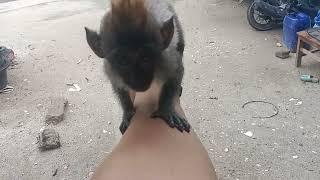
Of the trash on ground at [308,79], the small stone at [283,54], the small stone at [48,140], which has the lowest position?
Result: the small stone at [283,54]

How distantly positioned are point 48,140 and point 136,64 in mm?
2796

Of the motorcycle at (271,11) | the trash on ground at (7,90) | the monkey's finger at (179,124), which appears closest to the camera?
the monkey's finger at (179,124)

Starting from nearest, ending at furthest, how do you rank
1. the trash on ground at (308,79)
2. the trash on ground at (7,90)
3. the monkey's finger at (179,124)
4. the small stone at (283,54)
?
1. the monkey's finger at (179,124)
2. the trash on ground at (308,79)
3. the trash on ground at (7,90)
4. the small stone at (283,54)

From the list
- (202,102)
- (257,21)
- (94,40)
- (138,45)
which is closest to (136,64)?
(138,45)

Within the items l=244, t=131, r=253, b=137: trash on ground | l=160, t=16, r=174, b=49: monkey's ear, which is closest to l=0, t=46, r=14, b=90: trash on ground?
l=244, t=131, r=253, b=137: trash on ground

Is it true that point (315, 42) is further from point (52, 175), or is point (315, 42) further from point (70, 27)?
point (70, 27)

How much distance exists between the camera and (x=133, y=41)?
1828 mm

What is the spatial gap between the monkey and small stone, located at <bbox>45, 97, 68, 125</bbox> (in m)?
2.69

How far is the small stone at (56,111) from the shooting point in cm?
487

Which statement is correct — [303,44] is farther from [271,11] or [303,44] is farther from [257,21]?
[257,21]

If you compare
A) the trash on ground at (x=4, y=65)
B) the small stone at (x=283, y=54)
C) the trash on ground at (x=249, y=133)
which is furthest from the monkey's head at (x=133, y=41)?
the small stone at (x=283, y=54)

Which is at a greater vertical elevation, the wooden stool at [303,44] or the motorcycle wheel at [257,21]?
the wooden stool at [303,44]

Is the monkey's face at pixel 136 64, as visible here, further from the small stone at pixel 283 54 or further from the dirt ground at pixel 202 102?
the small stone at pixel 283 54

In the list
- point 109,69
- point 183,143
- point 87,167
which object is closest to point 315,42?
point 87,167
